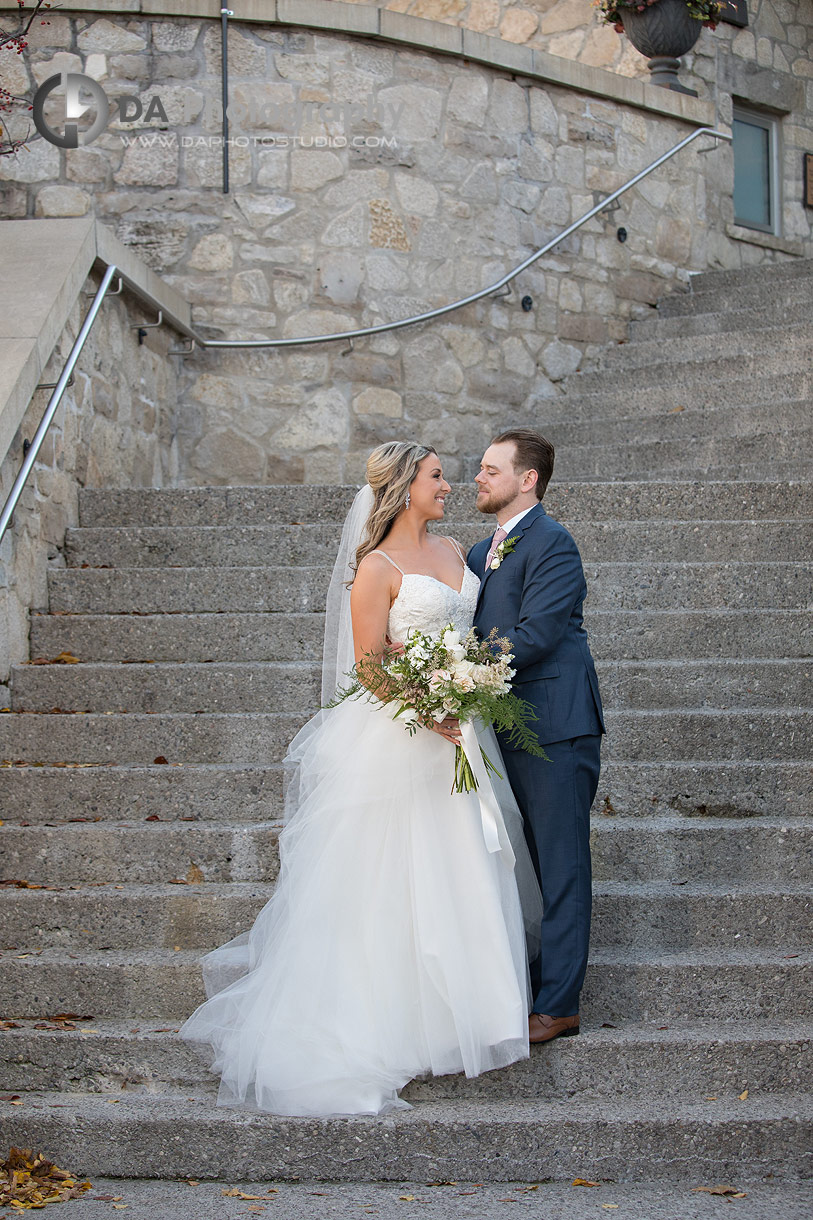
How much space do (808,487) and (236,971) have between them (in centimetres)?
374

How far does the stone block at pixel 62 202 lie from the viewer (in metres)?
7.95

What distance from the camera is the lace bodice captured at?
3.85m

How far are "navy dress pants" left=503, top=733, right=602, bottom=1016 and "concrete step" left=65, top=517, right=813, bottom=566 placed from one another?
2393mm

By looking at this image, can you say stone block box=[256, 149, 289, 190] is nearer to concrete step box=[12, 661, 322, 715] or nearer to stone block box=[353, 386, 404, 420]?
stone block box=[353, 386, 404, 420]

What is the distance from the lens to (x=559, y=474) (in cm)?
787

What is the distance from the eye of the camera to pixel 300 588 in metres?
5.92

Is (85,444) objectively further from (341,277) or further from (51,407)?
(341,277)

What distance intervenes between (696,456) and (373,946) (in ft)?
14.1

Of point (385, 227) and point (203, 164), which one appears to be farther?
point (385, 227)

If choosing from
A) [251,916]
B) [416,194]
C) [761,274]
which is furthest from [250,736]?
[761,274]

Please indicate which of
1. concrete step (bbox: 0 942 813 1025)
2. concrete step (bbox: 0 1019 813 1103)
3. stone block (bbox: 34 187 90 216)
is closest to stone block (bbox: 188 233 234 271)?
stone block (bbox: 34 187 90 216)

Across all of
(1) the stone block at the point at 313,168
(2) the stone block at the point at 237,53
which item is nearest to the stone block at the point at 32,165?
(2) the stone block at the point at 237,53

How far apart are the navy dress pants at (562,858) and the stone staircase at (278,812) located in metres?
0.20

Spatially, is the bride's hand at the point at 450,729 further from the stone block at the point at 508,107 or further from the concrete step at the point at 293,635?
the stone block at the point at 508,107
